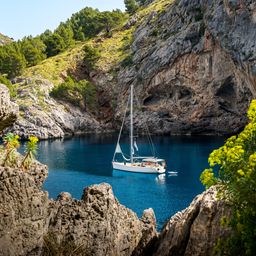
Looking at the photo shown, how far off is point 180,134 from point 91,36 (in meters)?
57.3

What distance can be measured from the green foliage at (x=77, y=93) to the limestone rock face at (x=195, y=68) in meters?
9.78

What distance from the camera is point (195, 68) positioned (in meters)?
95.4

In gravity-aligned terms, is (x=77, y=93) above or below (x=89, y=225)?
above

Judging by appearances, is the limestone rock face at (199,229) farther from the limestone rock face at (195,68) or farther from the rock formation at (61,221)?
the limestone rock face at (195,68)

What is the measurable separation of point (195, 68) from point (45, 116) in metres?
42.1

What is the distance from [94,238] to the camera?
2048 cm

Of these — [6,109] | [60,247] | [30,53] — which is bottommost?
[60,247]

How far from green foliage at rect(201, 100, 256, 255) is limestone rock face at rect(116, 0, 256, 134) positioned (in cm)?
5887

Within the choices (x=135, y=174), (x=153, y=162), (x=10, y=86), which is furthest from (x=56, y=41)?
(x=135, y=174)

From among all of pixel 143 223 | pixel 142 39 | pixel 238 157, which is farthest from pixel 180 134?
pixel 238 157

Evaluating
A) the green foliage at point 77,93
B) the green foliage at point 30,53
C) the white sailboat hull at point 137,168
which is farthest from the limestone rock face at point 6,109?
the green foliage at point 30,53

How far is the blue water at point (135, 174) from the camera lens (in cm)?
4450

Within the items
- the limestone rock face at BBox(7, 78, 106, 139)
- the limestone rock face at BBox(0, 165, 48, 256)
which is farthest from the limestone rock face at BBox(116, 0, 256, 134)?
the limestone rock face at BBox(0, 165, 48, 256)

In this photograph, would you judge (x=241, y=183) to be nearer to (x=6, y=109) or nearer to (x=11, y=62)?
(x=6, y=109)
